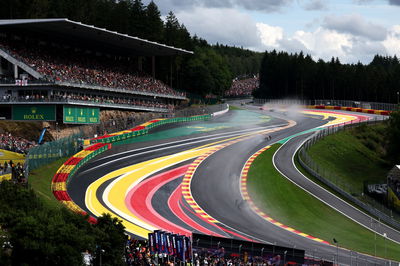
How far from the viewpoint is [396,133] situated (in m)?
61.7

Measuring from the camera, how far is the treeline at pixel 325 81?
124000 millimetres

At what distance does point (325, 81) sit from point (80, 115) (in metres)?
79.7

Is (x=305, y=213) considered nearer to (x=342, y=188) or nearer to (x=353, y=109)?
(x=342, y=188)

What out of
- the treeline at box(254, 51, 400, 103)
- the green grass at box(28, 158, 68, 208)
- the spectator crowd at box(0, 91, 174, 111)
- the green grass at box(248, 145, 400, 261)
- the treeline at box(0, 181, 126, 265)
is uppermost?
the treeline at box(254, 51, 400, 103)

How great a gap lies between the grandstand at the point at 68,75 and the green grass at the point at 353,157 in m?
25.1

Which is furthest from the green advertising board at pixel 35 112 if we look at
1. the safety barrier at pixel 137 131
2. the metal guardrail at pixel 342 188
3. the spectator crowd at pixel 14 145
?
the metal guardrail at pixel 342 188

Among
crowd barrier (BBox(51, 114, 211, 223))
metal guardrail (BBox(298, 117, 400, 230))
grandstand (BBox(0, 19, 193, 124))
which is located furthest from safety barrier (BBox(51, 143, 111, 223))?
metal guardrail (BBox(298, 117, 400, 230))

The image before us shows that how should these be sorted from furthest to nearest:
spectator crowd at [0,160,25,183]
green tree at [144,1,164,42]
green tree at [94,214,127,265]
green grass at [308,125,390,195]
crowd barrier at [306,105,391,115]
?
green tree at [144,1,164,42] < crowd barrier at [306,105,391,115] < green grass at [308,125,390,195] < spectator crowd at [0,160,25,183] < green tree at [94,214,127,265]

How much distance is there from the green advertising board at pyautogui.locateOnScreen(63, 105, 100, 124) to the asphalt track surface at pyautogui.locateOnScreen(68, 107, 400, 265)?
880 centimetres

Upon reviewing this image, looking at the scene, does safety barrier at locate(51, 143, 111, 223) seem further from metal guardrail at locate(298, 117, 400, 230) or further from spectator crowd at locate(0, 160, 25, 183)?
metal guardrail at locate(298, 117, 400, 230)

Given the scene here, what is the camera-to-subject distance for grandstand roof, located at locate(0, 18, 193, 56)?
212ft

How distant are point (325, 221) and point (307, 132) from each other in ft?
110

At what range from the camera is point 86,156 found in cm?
5084

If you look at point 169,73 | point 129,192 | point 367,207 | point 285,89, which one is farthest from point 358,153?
point 285,89
